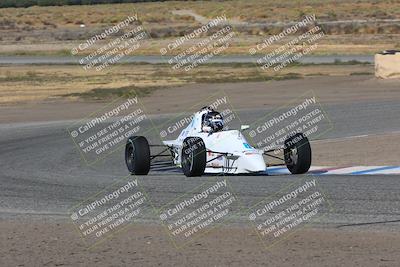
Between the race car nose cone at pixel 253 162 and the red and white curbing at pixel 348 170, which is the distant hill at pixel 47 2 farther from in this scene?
the race car nose cone at pixel 253 162

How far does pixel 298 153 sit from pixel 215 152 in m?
1.54

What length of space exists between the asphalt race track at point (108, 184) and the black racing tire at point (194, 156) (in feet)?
0.60

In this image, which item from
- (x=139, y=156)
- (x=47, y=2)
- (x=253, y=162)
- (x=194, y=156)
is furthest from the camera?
(x=47, y=2)

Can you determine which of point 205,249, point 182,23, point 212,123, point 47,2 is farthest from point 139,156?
point 47,2

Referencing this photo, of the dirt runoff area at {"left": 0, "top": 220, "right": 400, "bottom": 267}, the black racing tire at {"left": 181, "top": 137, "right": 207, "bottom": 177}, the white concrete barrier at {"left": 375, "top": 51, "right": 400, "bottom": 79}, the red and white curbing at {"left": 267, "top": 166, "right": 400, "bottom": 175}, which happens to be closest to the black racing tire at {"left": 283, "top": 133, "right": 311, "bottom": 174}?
the red and white curbing at {"left": 267, "top": 166, "right": 400, "bottom": 175}

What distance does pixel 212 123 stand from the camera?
19.5 meters

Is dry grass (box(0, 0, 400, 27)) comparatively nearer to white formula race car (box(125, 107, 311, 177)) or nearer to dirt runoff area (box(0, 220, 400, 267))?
white formula race car (box(125, 107, 311, 177))

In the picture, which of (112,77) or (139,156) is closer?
(139,156)

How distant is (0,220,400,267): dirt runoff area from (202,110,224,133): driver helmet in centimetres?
604

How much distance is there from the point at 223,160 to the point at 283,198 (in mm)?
3507

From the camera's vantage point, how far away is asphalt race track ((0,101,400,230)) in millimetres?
14344

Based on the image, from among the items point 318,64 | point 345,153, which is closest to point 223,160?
point 345,153

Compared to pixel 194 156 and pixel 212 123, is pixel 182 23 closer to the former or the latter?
pixel 212 123

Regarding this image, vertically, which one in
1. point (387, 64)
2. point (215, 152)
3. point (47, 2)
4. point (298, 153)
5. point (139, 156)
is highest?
point (47, 2)
